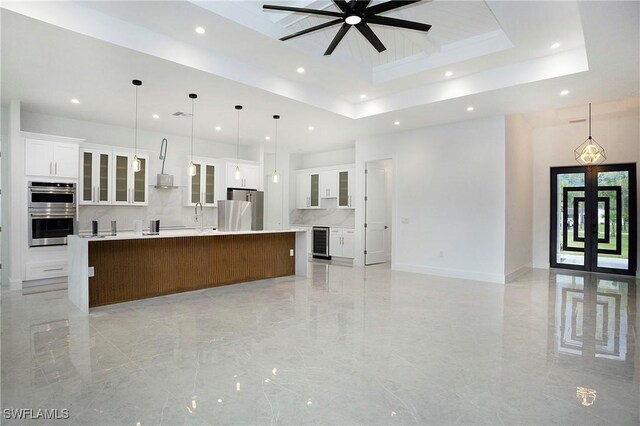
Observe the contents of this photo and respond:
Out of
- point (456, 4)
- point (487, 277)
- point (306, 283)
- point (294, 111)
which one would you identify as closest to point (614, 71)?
point (456, 4)

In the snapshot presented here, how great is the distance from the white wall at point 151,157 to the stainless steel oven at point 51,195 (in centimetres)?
70

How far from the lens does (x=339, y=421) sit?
2113 millimetres

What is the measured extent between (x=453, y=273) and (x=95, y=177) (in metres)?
7.00

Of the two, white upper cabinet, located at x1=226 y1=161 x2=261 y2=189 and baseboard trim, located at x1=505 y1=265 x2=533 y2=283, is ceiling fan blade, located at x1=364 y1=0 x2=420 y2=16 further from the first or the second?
white upper cabinet, located at x1=226 y1=161 x2=261 y2=189

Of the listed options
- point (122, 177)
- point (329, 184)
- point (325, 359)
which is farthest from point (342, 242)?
point (325, 359)

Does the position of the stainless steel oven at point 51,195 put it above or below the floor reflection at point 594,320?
above

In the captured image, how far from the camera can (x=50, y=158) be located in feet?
19.8

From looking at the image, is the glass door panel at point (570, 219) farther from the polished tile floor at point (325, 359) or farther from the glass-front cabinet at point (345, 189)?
the glass-front cabinet at point (345, 189)

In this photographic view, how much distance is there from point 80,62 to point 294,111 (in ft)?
10.2

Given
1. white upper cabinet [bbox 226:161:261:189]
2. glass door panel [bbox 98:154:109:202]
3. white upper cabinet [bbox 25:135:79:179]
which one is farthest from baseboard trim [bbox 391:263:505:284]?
white upper cabinet [bbox 25:135:79:179]

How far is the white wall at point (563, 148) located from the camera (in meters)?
7.21

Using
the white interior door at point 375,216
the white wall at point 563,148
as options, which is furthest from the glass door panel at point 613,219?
the white interior door at point 375,216

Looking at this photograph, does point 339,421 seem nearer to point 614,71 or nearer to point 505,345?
point 505,345

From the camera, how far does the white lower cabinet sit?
8.82 metres
